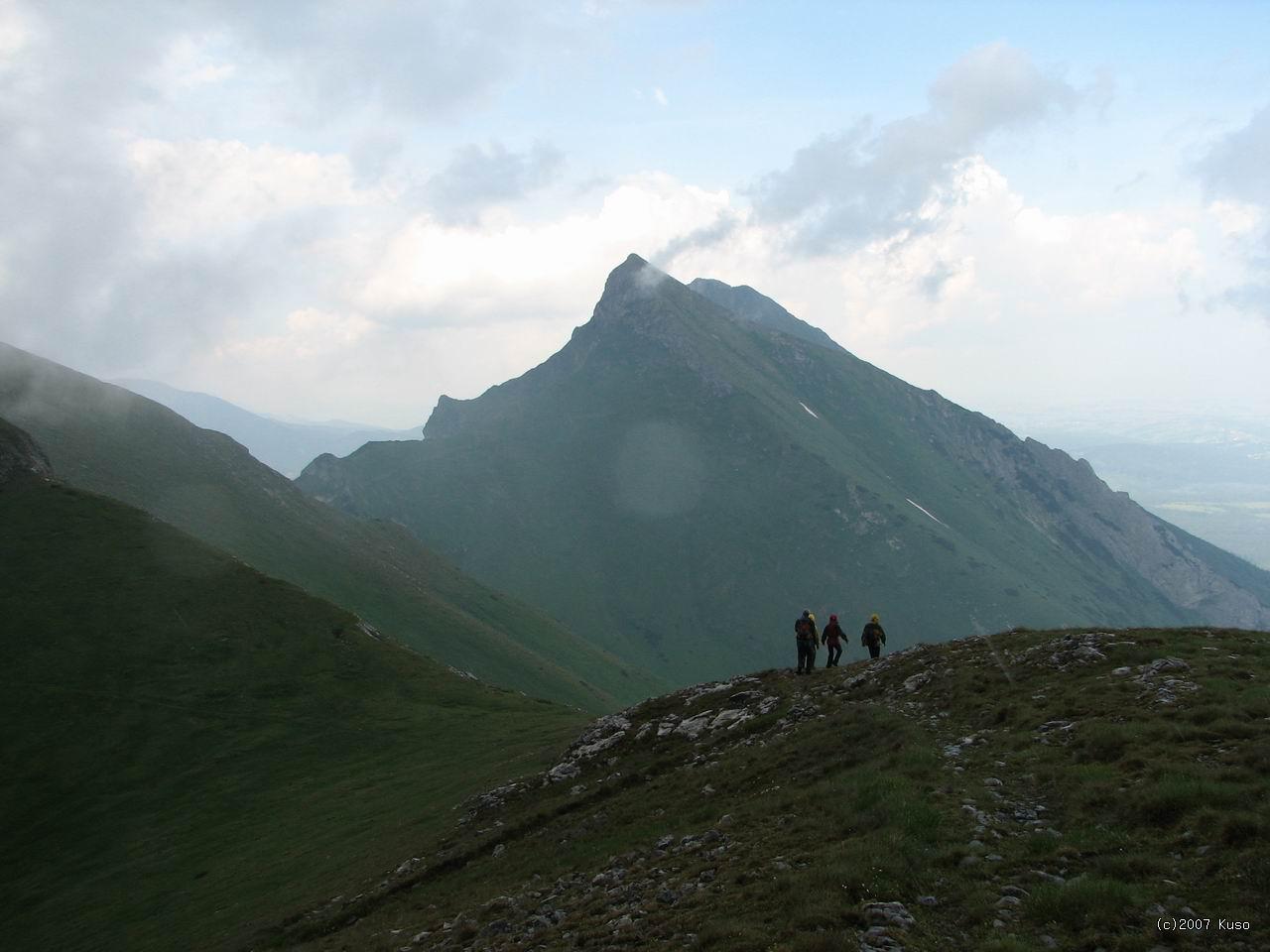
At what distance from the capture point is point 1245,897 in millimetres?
12547

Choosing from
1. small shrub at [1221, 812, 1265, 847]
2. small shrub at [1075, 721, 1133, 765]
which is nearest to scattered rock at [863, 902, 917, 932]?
small shrub at [1221, 812, 1265, 847]

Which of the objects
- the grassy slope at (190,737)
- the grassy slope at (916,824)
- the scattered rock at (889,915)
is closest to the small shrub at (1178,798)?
the grassy slope at (916,824)

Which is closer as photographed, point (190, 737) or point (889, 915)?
point (889, 915)

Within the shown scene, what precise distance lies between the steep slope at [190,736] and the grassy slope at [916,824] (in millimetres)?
13789

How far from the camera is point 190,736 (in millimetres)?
74625

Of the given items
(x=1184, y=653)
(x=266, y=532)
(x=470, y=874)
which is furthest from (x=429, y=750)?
(x=266, y=532)

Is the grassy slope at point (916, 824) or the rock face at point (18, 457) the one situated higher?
the rock face at point (18, 457)

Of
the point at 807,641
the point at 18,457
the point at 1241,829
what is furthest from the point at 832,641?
the point at 18,457

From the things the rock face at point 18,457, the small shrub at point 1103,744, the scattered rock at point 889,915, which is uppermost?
the rock face at point 18,457

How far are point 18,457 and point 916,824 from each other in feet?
461

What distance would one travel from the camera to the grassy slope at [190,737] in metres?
46.4

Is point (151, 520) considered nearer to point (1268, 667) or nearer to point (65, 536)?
point (65, 536)

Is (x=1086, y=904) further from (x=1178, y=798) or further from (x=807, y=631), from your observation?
(x=807, y=631)

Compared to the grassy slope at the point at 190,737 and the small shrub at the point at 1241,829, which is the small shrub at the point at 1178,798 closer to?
the small shrub at the point at 1241,829
